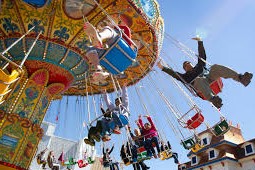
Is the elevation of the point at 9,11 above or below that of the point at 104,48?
above

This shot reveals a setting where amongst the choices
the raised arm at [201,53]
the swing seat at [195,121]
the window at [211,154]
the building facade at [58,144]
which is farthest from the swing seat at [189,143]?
the building facade at [58,144]

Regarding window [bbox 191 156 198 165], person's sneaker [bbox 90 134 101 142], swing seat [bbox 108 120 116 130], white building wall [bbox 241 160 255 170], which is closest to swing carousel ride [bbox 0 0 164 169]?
person's sneaker [bbox 90 134 101 142]

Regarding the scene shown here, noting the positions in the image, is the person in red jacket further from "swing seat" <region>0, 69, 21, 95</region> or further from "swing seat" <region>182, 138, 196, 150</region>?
"swing seat" <region>0, 69, 21, 95</region>

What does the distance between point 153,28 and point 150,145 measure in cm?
330

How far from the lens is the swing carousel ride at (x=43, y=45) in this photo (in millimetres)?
7855

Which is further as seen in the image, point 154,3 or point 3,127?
point 154,3

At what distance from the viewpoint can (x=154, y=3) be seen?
8.63m

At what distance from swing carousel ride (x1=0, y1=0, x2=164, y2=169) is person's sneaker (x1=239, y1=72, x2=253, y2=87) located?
2719 millimetres

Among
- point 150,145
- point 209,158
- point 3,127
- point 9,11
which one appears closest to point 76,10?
point 9,11

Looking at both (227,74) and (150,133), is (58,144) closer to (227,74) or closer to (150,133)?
(150,133)

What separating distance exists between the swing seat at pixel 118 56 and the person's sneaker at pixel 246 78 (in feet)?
8.26

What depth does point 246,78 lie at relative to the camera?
6535 millimetres

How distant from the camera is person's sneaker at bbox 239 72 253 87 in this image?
6.50 meters

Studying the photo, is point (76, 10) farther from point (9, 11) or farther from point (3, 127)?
point (3, 127)
